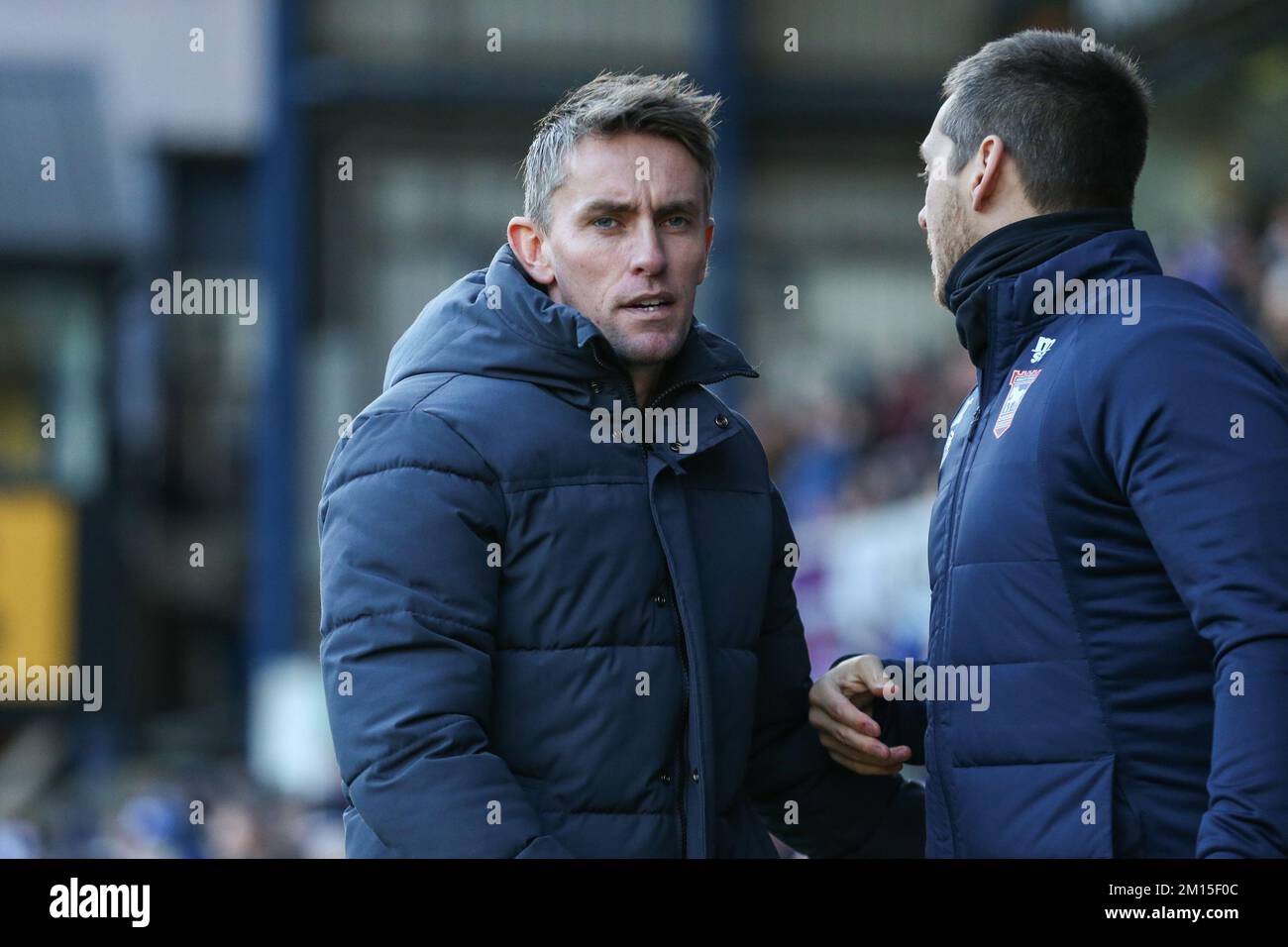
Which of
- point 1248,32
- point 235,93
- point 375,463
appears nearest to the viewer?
point 375,463

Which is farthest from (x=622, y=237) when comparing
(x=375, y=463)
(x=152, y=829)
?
(x=152, y=829)

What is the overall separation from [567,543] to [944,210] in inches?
34.7

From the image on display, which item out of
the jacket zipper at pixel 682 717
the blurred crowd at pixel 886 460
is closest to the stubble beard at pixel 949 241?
the jacket zipper at pixel 682 717

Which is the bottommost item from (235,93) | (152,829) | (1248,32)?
(152,829)

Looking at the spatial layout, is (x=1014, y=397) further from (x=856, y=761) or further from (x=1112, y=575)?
(x=856, y=761)

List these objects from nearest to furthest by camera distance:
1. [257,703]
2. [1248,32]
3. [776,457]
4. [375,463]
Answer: [375,463] → [1248,32] → [776,457] → [257,703]

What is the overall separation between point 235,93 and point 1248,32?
750 inches

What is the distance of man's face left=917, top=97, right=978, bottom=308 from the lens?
10.1 feet

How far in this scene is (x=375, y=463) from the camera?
2799 millimetres

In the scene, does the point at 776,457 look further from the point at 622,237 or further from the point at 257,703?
the point at 622,237

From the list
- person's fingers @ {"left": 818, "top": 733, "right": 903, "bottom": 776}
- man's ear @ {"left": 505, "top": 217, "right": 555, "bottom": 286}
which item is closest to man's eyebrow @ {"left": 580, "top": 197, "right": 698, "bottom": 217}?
man's ear @ {"left": 505, "top": 217, "right": 555, "bottom": 286}

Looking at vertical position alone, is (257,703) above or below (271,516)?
below

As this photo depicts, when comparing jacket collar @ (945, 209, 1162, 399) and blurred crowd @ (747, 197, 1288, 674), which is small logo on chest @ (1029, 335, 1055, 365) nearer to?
jacket collar @ (945, 209, 1162, 399)

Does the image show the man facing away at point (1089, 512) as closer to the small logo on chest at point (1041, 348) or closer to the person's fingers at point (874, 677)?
the small logo on chest at point (1041, 348)
